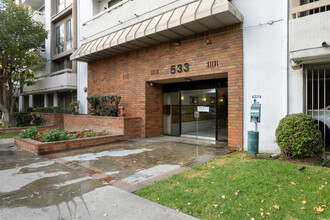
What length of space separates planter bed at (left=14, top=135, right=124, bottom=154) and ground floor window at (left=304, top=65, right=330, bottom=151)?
7.51 metres

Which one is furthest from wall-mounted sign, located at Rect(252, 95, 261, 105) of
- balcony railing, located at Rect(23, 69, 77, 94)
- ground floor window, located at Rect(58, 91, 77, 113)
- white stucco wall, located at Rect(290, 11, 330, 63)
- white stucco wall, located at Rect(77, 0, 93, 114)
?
ground floor window, located at Rect(58, 91, 77, 113)

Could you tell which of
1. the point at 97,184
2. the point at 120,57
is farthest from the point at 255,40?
the point at 120,57

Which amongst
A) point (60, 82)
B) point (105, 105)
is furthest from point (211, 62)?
point (60, 82)

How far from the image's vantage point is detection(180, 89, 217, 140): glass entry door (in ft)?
30.7

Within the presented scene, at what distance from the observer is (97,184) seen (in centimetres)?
433

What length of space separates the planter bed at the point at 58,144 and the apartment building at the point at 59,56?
812 centimetres

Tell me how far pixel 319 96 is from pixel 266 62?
1805 millimetres

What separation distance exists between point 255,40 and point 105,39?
7519mm

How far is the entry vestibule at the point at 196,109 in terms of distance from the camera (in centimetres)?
902

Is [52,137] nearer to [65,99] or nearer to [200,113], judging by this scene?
[200,113]

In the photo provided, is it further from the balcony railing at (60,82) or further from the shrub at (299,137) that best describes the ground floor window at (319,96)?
the balcony railing at (60,82)

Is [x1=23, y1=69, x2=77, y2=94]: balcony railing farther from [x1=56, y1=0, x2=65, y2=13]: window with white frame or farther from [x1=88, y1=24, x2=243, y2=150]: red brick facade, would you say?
[x1=56, y1=0, x2=65, y2=13]: window with white frame

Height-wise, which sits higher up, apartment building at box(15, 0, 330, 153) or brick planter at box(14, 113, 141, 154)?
apartment building at box(15, 0, 330, 153)

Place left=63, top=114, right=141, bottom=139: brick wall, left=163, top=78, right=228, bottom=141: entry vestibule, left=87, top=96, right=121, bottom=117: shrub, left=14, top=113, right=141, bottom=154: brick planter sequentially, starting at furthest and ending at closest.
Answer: left=87, top=96, right=121, bottom=117: shrub → left=63, top=114, right=141, bottom=139: brick wall → left=163, top=78, right=228, bottom=141: entry vestibule → left=14, top=113, right=141, bottom=154: brick planter
